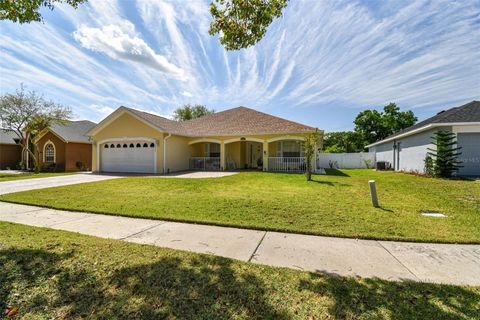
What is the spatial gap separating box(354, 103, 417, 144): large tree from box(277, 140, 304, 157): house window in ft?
98.8

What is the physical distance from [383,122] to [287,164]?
33790 mm

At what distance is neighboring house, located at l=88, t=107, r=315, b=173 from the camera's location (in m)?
16.4

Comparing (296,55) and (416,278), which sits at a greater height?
(296,55)

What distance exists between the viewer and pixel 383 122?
40.3 m

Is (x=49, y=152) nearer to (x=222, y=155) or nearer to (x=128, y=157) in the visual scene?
(x=128, y=157)

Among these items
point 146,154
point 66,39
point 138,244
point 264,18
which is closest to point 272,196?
point 138,244

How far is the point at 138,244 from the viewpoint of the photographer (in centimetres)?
392

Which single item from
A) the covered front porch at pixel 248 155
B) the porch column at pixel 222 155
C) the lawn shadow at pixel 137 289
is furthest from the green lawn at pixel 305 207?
the porch column at pixel 222 155

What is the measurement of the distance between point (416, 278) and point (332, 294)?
134cm

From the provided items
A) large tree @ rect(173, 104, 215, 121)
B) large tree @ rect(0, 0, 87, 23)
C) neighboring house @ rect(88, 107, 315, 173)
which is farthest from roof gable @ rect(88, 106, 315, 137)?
large tree @ rect(173, 104, 215, 121)

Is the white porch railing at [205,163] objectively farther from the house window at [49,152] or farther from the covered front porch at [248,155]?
the house window at [49,152]

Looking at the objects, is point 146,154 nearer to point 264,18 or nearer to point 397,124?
point 264,18

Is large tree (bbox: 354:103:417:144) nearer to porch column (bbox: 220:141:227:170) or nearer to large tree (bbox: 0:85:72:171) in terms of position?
porch column (bbox: 220:141:227:170)

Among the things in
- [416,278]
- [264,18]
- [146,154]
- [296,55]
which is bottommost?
[416,278]
